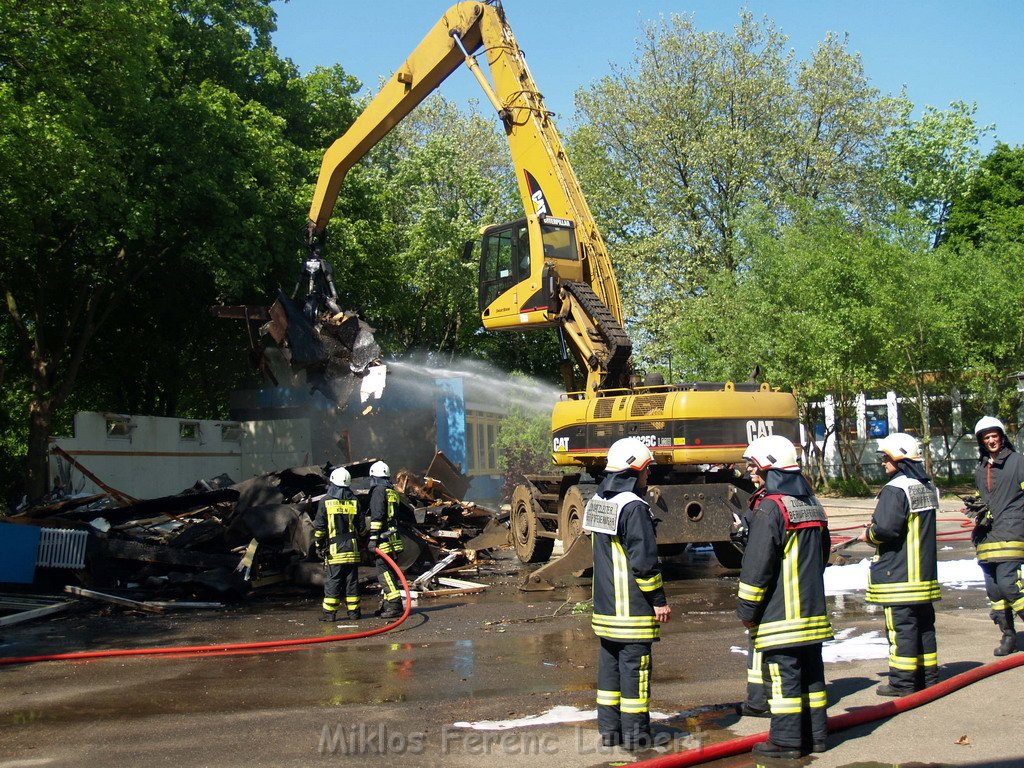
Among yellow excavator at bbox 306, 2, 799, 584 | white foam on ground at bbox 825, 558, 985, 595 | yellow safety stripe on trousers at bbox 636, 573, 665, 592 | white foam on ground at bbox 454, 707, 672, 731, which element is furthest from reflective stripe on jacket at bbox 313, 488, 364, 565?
yellow safety stripe on trousers at bbox 636, 573, 665, 592

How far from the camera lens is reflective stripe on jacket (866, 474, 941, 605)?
20.7 ft

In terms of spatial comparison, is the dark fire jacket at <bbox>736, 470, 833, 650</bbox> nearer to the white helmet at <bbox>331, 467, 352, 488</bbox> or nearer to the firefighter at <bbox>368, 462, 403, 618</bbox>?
the firefighter at <bbox>368, 462, 403, 618</bbox>

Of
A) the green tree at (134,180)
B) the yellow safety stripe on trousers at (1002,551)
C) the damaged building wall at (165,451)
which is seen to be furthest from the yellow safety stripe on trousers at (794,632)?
the damaged building wall at (165,451)

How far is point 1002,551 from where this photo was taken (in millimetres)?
7496

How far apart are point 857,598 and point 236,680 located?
6651mm

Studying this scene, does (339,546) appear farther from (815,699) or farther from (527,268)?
(815,699)

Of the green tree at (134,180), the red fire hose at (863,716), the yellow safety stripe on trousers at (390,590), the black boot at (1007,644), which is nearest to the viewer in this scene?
the red fire hose at (863,716)

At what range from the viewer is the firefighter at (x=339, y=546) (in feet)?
34.7

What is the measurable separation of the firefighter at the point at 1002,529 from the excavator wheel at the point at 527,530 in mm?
7810

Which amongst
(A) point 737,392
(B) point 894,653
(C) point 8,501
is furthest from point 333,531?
(C) point 8,501

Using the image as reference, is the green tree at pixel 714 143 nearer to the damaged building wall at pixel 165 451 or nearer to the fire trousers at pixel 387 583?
the damaged building wall at pixel 165 451

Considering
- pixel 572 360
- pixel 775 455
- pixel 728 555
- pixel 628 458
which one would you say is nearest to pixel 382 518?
pixel 572 360

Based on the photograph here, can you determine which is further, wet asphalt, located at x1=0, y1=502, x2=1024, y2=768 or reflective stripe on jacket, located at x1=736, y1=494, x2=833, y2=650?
wet asphalt, located at x1=0, y1=502, x2=1024, y2=768

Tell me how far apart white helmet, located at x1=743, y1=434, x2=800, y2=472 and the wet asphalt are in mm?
1520
